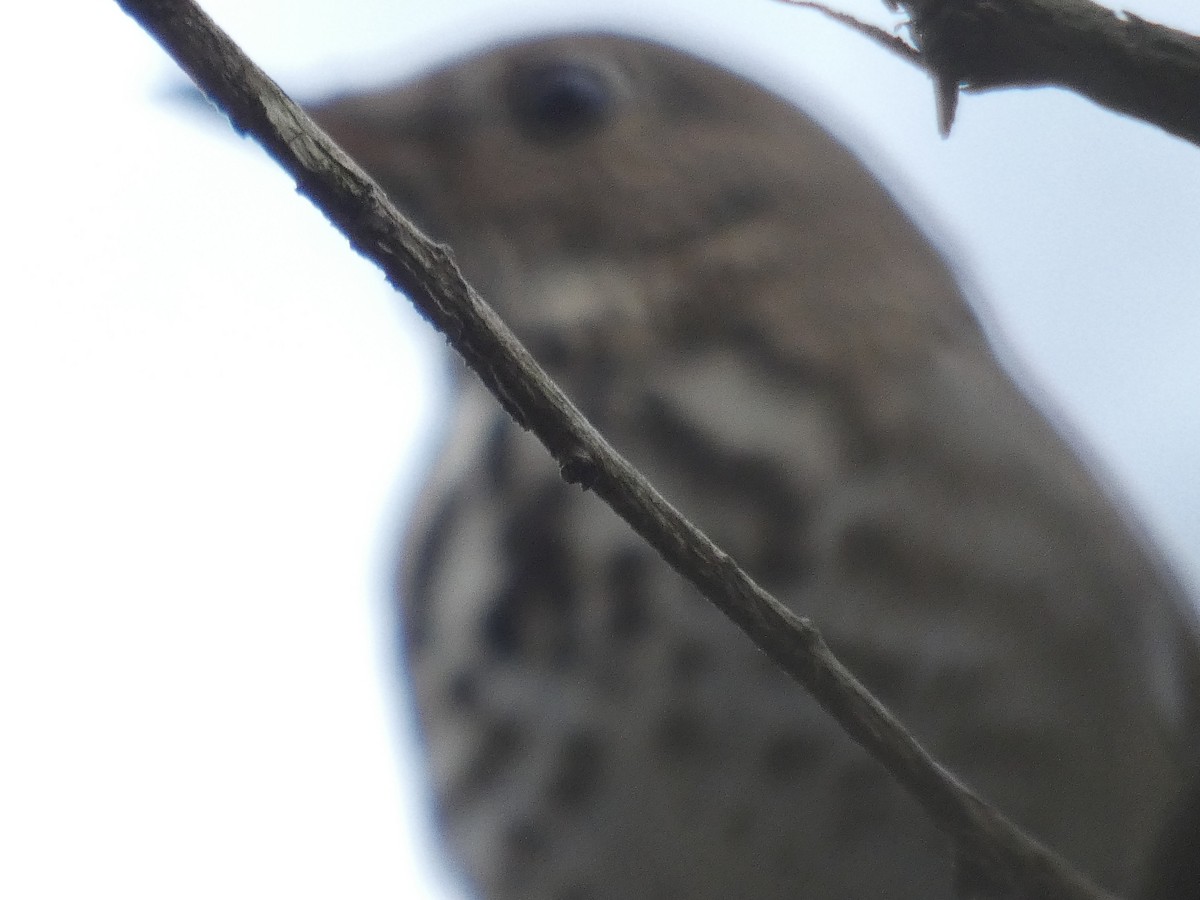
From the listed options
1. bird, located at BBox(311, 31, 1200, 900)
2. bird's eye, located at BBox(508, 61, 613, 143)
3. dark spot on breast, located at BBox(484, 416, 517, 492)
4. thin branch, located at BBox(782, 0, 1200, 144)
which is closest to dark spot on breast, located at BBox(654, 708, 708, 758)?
bird, located at BBox(311, 31, 1200, 900)

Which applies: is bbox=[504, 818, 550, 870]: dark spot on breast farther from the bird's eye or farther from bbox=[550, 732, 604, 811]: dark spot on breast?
the bird's eye

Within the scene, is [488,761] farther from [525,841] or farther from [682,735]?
[682,735]

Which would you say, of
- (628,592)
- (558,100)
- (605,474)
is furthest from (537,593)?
(605,474)

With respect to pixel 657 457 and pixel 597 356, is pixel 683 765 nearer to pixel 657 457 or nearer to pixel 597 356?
pixel 657 457

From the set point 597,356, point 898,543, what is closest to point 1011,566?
point 898,543

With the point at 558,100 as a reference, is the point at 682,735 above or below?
below

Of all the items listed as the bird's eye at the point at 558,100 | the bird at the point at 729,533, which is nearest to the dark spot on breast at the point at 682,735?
the bird at the point at 729,533
